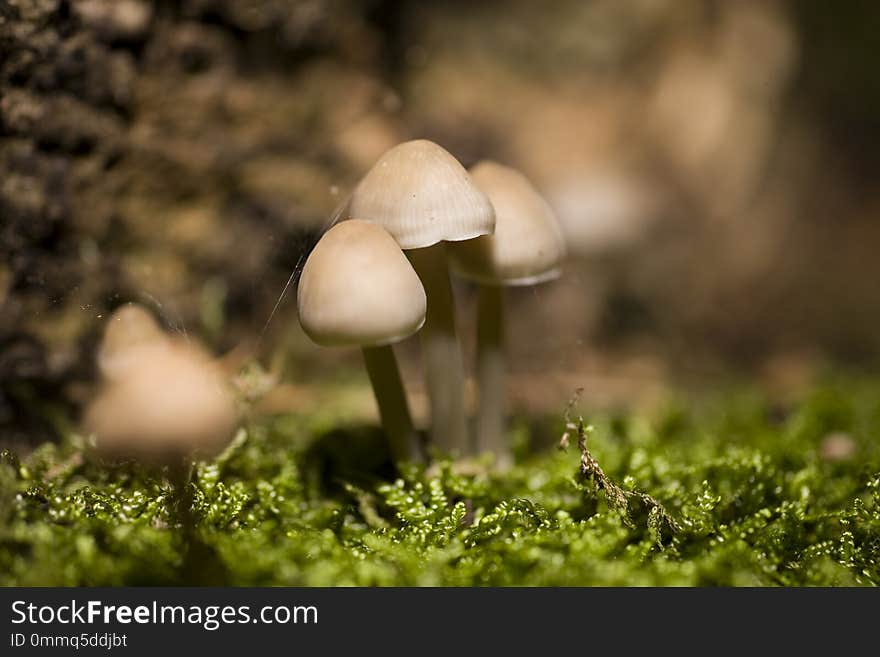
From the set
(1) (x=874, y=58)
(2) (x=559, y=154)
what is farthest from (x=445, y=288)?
(1) (x=874, y=58)

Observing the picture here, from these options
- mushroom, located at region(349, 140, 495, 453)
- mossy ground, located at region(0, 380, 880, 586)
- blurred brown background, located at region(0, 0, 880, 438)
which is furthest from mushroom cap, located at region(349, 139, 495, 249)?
mossy ground, located at region(0, 380, 880, 586)

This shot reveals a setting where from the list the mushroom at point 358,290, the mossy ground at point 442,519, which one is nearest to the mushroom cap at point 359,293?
the mushroom at point 358,290

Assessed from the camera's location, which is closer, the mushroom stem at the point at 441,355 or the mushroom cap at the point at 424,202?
the mushroom cap at the point at 424,202

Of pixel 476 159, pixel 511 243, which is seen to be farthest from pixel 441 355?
pixel 476 159

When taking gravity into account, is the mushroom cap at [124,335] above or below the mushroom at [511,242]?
below

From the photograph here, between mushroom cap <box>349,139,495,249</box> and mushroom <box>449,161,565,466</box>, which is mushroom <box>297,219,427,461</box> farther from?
mushroom <box>449,161,565,466</box>

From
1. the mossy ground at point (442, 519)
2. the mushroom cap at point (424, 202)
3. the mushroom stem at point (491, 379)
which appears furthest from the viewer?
the mushroom stem at point (491, 379)

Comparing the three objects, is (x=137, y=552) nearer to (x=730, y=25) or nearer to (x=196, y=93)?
(x=196, y=93)

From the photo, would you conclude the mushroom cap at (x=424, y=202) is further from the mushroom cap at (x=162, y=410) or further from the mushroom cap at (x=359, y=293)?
the mushroom cap at (x=162, y=410)
